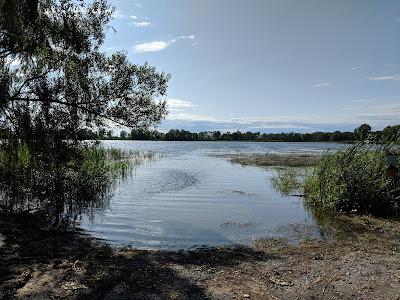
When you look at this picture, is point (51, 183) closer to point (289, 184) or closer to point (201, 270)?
point (201, 270)

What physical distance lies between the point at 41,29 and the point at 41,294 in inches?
342

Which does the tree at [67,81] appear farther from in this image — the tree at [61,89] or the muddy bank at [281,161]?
the muddy bank at [281,161]

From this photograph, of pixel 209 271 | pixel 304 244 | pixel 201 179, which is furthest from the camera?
pixel 201 179

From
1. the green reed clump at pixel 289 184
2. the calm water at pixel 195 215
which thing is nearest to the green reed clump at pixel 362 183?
the calm water at pixel 195 215

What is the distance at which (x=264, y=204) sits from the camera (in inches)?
711

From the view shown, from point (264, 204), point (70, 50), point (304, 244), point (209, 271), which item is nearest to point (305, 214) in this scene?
point (264, 204)

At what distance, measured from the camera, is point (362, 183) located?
47.3ft

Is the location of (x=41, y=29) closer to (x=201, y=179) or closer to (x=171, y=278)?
(x=171, y=278)

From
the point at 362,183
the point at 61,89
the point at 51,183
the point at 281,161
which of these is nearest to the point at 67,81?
the point at 61,89

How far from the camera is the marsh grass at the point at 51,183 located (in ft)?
46.0

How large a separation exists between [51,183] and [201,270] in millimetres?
11673

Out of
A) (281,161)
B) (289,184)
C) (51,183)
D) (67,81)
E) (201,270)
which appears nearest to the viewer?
(201,270)

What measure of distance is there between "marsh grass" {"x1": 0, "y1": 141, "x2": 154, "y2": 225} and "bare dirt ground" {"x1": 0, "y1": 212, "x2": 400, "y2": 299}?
348 centimetres

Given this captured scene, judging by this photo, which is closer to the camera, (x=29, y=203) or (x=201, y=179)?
(x=29, y=203)
